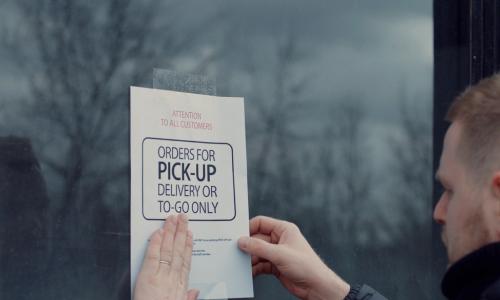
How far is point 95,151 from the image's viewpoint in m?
2.48

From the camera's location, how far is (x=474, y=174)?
7.15ft

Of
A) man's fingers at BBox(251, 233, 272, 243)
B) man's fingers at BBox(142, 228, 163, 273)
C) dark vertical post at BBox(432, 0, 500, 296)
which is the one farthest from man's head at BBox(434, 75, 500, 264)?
dark vertical post at BBox(432, 0, 500, 296)

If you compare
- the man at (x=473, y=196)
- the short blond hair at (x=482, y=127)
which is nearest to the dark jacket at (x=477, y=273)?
the man at (x=473, y=196)

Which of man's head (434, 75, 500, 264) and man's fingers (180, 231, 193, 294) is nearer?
man's head (434, 75, 500, 264)

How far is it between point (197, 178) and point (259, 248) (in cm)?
22

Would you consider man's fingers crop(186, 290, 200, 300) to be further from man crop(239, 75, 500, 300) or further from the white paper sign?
man crop(239, 75, 500, 300)

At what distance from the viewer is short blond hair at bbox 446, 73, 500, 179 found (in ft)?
7.09

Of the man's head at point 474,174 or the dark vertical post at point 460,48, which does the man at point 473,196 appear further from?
the dark vertical post at point 460,48

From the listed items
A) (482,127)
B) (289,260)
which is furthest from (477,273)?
(289,260)

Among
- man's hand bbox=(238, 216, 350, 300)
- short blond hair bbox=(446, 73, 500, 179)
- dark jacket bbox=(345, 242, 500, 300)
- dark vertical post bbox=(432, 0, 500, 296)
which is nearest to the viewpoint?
dark jacket bbox=(345, 242, 500, 300)

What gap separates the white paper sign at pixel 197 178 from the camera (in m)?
2.39

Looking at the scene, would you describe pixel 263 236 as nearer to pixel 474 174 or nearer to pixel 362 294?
pixel 362 294

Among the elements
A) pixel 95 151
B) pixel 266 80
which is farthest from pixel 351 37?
pixel 95 151

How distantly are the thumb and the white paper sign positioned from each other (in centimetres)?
2
